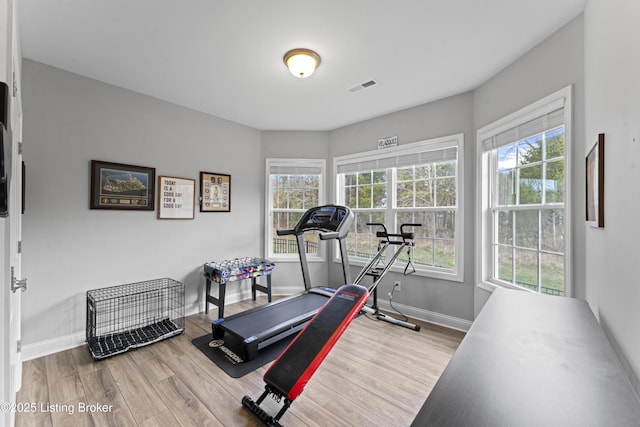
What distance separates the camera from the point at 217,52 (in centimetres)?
239

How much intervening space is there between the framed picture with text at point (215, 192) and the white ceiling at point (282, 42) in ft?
3.41

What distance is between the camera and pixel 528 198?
8.07ft

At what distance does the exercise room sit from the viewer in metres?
1.07

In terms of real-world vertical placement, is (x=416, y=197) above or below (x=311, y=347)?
above

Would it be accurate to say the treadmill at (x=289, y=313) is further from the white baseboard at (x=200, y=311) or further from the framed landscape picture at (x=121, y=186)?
the framed landscape picture at (x=121, y=186)

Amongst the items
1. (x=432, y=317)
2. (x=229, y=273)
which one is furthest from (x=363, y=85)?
(x=432, y=317)

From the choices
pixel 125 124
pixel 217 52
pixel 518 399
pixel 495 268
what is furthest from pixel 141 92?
pixel 495 268

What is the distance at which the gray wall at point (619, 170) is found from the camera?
0.91 metres

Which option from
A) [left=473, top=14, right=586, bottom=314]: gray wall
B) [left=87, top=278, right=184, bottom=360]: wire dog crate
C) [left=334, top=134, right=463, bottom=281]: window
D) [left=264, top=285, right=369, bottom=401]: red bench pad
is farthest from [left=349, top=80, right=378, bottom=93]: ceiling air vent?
[left=87, top=278, right=184, bottom=360]: wire dog crate

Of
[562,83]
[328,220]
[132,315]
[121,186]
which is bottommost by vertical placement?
[132,315]

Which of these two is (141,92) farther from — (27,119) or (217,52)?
(217,52)

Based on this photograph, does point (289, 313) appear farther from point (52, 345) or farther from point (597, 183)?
point (597, 183)

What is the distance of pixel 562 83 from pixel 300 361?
2.72 m

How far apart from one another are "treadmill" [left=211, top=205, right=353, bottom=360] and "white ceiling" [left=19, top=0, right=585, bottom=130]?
143 centimetres
